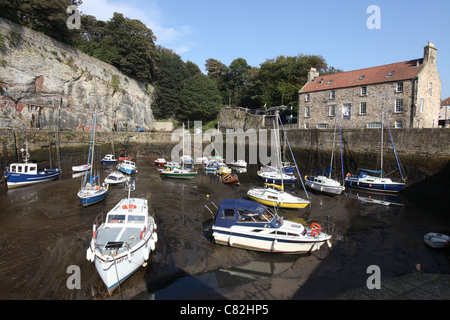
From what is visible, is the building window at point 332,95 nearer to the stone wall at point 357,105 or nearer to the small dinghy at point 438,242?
the stone wall at point 357,105

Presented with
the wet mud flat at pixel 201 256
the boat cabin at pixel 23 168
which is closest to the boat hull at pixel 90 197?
the wet mud flat at pixel 201 256

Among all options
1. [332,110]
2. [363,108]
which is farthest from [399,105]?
[332,110]

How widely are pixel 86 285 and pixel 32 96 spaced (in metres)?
32.3

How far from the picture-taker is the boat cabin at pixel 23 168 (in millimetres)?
22166

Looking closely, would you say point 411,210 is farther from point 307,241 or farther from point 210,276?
point 210,276

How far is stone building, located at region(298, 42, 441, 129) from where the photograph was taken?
2722cm

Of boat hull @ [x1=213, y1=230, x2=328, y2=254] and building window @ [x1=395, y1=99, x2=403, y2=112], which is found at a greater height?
building window @ [x1=395, y1=99, x2=403, y2=112]

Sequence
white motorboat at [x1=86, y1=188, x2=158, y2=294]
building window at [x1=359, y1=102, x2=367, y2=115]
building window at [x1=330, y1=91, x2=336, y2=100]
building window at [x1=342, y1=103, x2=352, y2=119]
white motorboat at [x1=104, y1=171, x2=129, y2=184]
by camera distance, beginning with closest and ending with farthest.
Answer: white motorboat at [x1=86, y1=188, x2=158, y2=294], white motorboat at [x1=104, y1=171, x2=129, y2=184], building window at [x1=359, y1=102, x2=367, y2=115], building window at [x1=342, y1=103, x2=352, y2=119], building window at [x1=330, y1=91, x2=336, y2=100]

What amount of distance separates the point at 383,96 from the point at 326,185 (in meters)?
15.9

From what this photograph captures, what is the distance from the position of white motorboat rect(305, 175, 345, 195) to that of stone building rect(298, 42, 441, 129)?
12.3 metres

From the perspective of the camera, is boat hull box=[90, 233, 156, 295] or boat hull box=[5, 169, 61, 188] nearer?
boat hull box=[90, 233, 156, 295]

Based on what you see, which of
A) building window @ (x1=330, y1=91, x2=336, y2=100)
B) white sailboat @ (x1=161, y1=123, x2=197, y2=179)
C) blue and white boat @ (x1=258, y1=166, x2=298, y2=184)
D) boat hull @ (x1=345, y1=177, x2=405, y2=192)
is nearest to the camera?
→ boat hull @ (x1=345, y1=177, x2=405, y2=192)

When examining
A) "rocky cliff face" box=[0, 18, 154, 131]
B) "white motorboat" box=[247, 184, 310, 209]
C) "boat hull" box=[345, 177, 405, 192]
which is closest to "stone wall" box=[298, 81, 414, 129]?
"boat hull" box=[345, 177, 405, 192]

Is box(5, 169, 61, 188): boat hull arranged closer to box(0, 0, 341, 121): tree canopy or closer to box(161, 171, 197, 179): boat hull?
box(161, 171, 197, 179): boat hull
